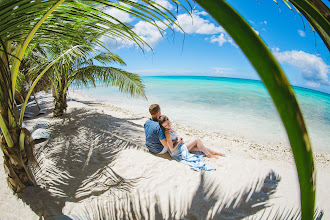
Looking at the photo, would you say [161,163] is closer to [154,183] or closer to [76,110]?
[154,183]

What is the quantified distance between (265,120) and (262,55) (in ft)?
28.7

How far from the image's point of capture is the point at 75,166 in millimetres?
2623

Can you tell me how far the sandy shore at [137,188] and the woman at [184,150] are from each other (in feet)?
0.57

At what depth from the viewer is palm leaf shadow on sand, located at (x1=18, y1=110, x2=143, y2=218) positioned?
75.0 inches

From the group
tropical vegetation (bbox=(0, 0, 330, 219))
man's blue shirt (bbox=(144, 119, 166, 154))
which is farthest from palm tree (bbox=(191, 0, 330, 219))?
man's blue shirt (bbox=(144, 119, 166, 154))

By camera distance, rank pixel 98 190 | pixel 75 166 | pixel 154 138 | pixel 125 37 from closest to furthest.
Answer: pixel 125 37 → pixel 98 190 → pixel 75 166 → pixel 154 138

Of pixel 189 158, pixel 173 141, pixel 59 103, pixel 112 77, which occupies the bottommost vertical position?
pixel 189 158

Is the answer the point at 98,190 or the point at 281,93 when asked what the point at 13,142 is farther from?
the point at 281,93

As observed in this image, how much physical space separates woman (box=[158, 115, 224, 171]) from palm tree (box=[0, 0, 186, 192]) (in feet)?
6.35

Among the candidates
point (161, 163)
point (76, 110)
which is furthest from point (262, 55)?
point (76, 110)

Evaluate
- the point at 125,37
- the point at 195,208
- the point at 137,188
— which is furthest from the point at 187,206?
the point at 125,37

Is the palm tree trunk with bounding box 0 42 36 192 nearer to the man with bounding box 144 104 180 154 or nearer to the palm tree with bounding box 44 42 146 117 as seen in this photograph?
the man with bounding box 144 104 180 154

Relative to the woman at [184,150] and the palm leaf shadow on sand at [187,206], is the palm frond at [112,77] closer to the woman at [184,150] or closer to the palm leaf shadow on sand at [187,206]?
the woman at [184,150]

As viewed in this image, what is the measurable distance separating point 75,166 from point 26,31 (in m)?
1.97
